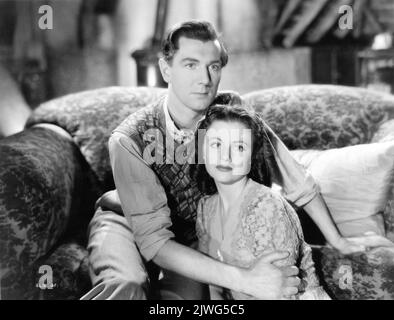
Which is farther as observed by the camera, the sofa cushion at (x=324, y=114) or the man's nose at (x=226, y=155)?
the sofa cushion at (x=324, y=114)

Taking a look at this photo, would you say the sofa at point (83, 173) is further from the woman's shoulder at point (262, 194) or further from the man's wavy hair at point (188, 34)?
the man's wavy hair at point (188, 34)

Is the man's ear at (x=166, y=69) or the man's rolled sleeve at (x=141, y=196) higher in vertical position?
the man's ear at (x=166, y=69)

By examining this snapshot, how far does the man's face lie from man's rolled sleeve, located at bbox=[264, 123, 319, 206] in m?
0.26

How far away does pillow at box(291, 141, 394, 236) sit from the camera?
1.63 metres

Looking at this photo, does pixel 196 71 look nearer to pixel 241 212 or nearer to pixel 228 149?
pixel 228 149

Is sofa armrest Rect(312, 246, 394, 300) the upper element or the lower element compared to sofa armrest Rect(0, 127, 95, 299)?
lower

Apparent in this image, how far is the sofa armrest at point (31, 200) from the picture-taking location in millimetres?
1428

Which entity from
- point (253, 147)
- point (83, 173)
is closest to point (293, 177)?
point (253, 147)

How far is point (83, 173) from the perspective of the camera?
6.80 ft

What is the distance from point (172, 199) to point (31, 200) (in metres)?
0.46
